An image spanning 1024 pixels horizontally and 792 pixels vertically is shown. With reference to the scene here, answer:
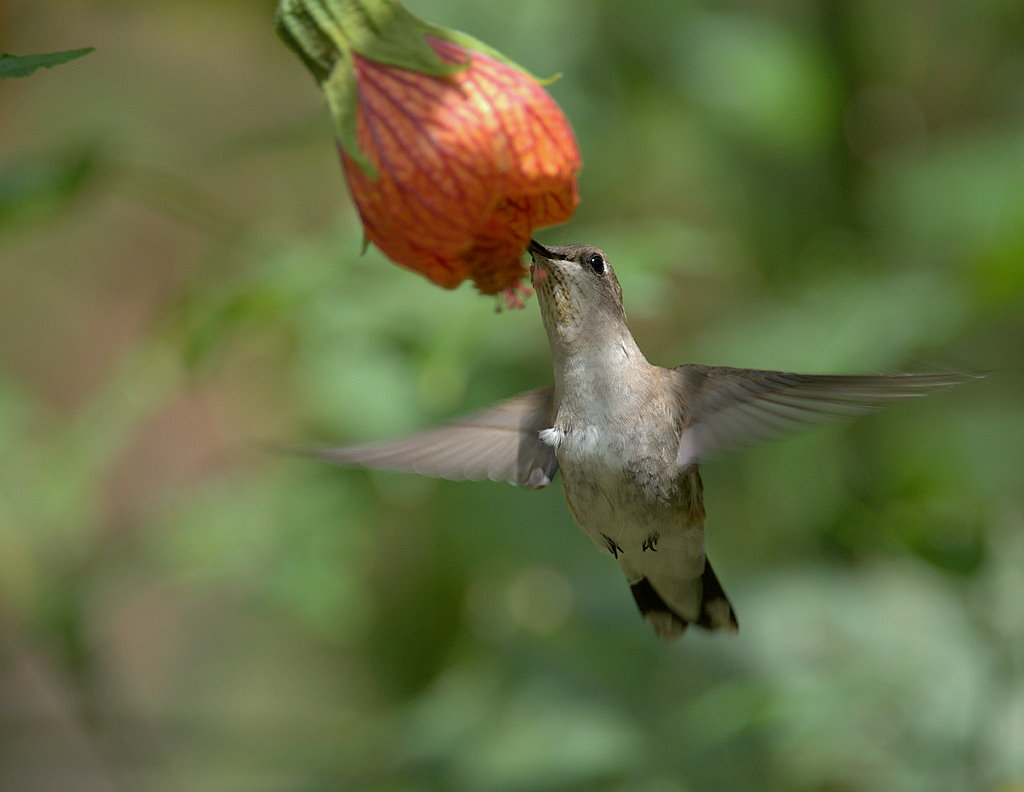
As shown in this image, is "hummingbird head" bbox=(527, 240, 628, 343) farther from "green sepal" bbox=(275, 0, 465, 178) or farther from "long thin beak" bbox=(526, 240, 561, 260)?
"green sepal" bbox=(275, 0, 465, 178)

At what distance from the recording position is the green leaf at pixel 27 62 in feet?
2.94

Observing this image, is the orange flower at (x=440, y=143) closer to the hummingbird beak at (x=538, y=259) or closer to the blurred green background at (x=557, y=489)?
the hummingbird beak at (x=538, y=259)

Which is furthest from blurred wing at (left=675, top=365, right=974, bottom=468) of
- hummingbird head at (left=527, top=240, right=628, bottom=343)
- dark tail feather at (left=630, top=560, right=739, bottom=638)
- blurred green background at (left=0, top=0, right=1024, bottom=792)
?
blurred green background at (left=0, top=0, right=1024, bottom=792)

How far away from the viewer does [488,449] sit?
1439 millimetres

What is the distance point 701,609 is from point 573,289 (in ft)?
1.67

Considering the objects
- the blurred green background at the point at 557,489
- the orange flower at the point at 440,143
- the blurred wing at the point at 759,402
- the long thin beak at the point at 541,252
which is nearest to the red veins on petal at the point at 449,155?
the orange flower at the point at 440,143

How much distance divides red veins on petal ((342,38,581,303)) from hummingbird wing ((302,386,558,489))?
29 centimetres

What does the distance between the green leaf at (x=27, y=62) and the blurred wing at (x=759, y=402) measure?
73 cm

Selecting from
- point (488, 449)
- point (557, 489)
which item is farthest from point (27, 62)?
point (557, 489)

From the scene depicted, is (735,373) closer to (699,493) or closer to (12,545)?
(699,493)

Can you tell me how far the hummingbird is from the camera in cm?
130

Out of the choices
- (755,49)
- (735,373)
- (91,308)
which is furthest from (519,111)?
(91,308)

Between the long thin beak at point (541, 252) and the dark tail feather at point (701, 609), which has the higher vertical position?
the long thin beak at point (541, 252)

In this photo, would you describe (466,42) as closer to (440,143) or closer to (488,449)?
(440,143)
